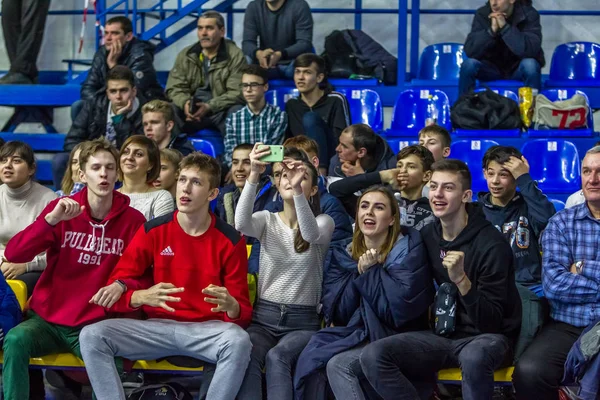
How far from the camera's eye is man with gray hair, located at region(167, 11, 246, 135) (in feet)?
27.4

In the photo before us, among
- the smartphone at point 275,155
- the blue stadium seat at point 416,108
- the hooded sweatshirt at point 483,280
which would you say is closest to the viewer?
the hooded sweatshirt at point 483,280

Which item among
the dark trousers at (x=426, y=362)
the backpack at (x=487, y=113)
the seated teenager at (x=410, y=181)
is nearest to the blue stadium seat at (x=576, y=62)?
the backpack at (x=487, y=113)

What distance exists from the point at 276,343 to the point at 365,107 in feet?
13.4

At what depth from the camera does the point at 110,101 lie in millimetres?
7855

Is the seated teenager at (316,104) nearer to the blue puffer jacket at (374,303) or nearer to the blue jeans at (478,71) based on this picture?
the blue jeans at (478,71)

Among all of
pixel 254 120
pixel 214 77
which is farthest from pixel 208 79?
pixel 254 120

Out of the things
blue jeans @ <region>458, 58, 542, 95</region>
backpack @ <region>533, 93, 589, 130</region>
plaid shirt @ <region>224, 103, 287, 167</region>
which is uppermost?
blue jeans @ <region>458, 58, 542, 95</region>

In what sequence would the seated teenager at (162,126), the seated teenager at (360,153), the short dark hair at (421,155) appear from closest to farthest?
1. the short dark hair at (421,155)
2. the seated teenager at (360,153)
3. the seated teenager at (162,126)

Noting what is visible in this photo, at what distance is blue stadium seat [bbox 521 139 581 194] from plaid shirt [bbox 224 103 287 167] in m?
1.98

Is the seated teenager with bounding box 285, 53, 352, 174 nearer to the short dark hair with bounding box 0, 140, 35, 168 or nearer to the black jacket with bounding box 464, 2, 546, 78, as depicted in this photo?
the black jacket with bounding box 464, 2, 546, 78

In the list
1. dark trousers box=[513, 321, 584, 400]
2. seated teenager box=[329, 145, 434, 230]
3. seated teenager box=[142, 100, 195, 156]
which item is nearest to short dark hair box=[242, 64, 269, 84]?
seated teenager box=[142, 100, 195, 156]

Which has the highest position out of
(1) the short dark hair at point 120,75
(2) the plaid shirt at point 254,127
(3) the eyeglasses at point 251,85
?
(1) the short dark hair at point 120,75

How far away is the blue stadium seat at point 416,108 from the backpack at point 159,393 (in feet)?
13.7

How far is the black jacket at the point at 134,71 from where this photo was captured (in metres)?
8.46
